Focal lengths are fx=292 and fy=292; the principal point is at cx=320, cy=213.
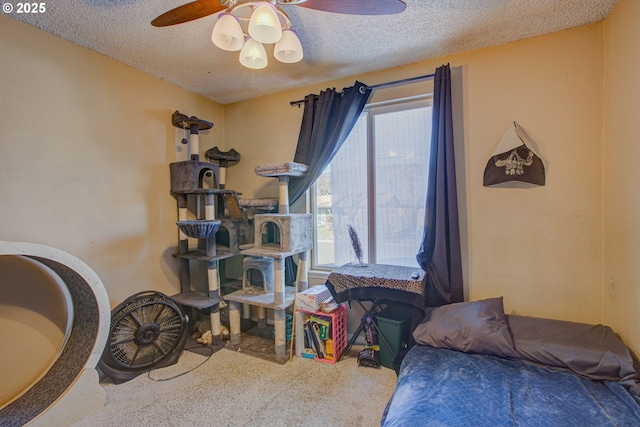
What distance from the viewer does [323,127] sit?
8.81 feet

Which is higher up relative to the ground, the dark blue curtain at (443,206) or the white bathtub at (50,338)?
the dark blue curtain at (443,206)

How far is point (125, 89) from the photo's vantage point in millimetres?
2441

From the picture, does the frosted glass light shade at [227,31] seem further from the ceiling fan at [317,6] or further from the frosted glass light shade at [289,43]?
the frosted glass light shade at [289,43]

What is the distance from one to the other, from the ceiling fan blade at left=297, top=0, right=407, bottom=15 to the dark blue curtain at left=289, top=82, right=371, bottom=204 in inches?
46.2

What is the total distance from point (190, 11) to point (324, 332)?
231 centimetres

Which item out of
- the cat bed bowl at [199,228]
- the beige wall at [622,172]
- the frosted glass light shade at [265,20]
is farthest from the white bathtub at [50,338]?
the beige wall at [622,172]

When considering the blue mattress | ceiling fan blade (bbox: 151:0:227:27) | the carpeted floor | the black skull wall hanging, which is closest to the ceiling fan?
ceiling fan blade (bbox: 151:0:227:27)

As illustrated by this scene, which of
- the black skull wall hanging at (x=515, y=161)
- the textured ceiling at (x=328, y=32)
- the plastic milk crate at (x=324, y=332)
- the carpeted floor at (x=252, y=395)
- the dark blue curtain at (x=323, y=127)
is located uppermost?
the textured ceiling at (x=328, y=32)

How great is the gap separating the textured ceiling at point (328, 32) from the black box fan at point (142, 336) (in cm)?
190

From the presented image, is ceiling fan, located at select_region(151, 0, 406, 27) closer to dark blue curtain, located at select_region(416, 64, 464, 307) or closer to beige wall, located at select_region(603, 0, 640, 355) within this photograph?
dark blue curtain, located at select_region(416, 64, 464, 307)

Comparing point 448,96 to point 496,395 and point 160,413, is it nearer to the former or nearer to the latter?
point 496,395

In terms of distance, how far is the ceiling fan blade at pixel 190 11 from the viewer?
1357 mm

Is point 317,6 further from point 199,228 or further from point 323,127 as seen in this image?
point 199,228

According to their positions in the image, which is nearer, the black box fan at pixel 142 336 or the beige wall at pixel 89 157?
the beige wall at pixel 89 157
